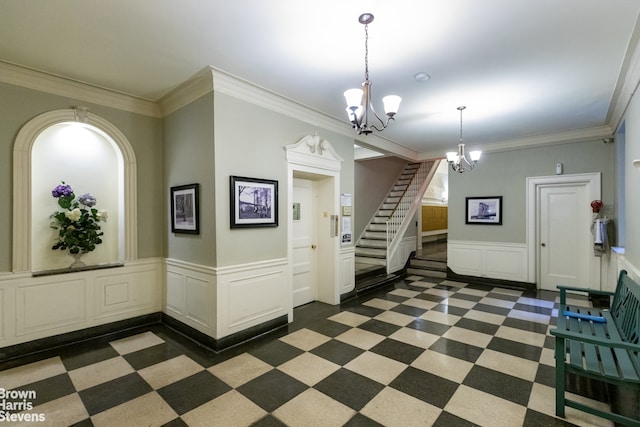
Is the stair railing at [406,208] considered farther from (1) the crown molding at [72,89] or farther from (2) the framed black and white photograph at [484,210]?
(1) the crown molding at [72,89]

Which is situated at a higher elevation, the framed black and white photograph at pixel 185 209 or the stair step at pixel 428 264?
the framed black and white photograph at pixel 185 209

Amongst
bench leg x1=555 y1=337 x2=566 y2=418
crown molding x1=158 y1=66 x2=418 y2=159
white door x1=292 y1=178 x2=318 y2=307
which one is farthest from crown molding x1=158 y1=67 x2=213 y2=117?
bench leg x1=555 y1=337 x2=566 y2=418

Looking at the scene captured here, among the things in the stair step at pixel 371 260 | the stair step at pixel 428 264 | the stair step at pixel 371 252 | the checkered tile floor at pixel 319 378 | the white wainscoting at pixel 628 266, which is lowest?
the checkered tile floor at pixel 319 378

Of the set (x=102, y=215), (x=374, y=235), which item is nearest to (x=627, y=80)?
(x=374, y=235)

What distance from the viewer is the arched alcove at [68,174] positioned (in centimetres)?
311

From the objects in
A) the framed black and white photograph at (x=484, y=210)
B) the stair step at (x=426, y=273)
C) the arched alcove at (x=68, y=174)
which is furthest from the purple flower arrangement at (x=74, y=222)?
the framed black and white photograph at (x=484, y=210)

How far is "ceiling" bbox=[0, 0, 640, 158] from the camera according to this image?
218cm

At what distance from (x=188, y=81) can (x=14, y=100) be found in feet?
5.65

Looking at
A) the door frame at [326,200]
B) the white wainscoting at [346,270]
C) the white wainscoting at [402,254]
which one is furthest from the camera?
the white wainscoting at [402,254]

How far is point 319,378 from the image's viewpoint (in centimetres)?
267

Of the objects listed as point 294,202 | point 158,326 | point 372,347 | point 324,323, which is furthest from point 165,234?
point 372,347

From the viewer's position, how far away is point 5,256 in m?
3.03

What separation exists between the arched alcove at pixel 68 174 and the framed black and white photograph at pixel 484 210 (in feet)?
20.4

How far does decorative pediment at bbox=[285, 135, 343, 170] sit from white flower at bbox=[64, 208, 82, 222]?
101 inches
